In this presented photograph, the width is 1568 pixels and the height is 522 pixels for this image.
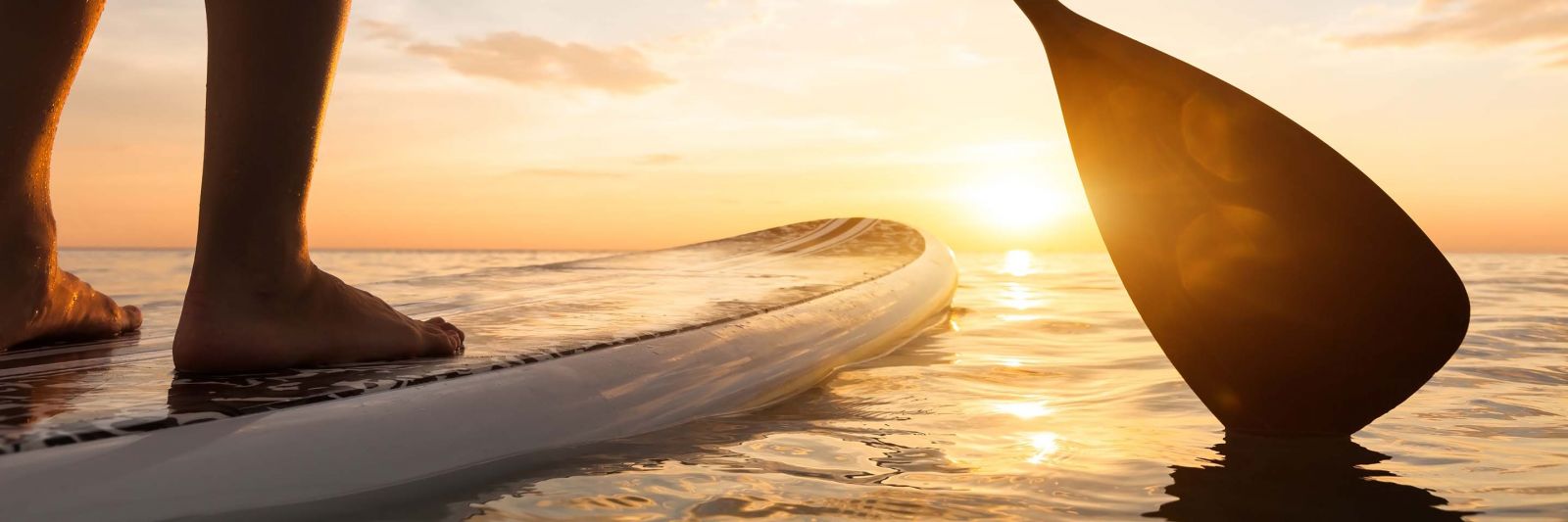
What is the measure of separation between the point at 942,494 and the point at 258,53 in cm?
113

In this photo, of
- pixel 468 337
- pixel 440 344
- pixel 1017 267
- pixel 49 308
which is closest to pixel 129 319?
pixel 49 308

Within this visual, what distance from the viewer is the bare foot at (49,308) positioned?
1654mm

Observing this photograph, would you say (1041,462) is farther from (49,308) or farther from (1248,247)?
(49,308)

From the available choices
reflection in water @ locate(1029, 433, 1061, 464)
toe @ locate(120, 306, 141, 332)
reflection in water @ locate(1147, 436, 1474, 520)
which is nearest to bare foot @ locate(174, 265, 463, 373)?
toe @ locate(120, 306, 141, 332)

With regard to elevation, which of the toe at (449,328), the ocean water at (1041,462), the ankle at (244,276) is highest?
the ankle at (244,276)

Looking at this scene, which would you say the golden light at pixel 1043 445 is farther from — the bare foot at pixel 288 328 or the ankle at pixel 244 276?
the ankle at pixel 244 276

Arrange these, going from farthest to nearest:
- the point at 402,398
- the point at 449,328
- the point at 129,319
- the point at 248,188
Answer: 1. the point at 129,319
2. the point at 449,328
3. the point at 248,188
4. the point at 402,398

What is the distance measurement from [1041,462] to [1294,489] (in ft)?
1.09

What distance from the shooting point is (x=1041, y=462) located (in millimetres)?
1438

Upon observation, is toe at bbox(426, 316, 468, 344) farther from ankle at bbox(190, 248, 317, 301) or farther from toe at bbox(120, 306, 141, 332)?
toe at bbox(120, 306, 141, 332)

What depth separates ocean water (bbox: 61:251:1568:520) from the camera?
1188 mm

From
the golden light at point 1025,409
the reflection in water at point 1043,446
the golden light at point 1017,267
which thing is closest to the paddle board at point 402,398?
the golden light at point 1025,409

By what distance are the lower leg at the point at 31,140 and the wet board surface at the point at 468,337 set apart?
0.08m

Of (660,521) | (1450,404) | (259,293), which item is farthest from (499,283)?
(1450,404)
